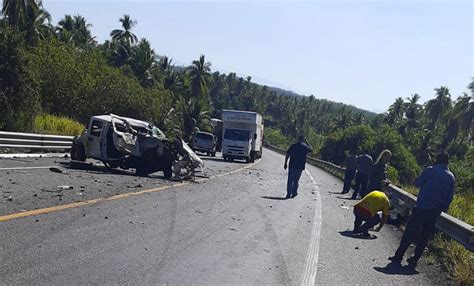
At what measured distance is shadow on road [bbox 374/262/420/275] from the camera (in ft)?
27.0

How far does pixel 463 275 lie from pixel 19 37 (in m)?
25.4

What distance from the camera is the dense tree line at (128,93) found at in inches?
1119

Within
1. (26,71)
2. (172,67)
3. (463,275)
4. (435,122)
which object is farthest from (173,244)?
(435,122)

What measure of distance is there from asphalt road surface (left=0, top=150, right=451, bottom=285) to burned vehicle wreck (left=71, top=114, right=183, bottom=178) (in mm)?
3673

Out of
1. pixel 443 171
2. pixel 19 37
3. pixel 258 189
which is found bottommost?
pixel 258 189

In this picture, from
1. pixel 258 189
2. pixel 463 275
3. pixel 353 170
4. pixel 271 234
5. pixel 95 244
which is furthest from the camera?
pixel 353 170

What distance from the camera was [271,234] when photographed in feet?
33.0

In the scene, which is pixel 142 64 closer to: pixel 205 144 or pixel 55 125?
pixel 205 144

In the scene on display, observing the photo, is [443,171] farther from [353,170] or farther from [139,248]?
[353,170]

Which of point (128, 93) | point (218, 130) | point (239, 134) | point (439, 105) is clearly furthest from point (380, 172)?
point (439, 105)

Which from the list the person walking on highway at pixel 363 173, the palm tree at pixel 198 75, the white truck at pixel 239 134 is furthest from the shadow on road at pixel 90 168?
the palm tree at pixel 198 75

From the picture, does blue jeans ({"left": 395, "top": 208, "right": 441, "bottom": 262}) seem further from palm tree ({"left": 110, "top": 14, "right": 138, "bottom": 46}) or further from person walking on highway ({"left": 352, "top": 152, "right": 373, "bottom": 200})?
palm tree ({"left": 110, "top": 14, "right": 138, "bottom": 46})

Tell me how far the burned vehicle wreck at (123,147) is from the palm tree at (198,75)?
68725mm

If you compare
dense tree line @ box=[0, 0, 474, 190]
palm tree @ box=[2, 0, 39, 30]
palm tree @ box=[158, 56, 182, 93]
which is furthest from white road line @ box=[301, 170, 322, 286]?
palm tree @ box=[158, 56, 182, 93]
